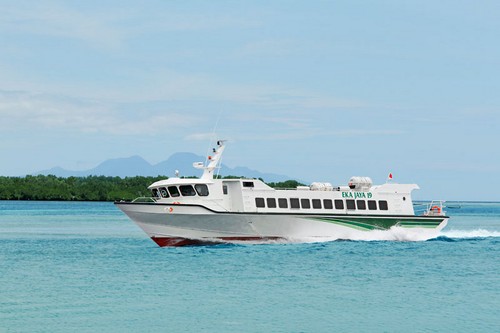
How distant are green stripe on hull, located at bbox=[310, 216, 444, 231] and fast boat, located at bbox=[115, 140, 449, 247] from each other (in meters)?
0.06

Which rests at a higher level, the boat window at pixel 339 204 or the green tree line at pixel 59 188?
the green tree line at pixel 59 188

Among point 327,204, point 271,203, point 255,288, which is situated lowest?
point 255,288

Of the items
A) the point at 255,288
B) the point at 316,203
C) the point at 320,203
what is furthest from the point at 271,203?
the point at 255,288

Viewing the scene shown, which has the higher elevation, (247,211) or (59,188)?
(59,188)

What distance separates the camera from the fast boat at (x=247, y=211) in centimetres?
3784

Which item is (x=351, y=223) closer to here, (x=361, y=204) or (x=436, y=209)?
(x=361, y=204)

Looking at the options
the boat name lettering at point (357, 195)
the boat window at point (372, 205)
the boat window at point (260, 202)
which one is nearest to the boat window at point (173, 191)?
the boat window at point (260, 202)

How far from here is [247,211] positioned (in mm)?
38750

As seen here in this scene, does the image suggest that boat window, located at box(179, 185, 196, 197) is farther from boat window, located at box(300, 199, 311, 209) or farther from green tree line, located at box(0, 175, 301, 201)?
green tree line, located at box(0, 175, 301, 201)

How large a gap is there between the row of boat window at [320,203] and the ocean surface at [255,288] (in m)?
1.86

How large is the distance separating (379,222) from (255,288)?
15651 mm

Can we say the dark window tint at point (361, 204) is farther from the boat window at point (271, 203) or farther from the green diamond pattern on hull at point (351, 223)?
the boat window at point (271, 203)

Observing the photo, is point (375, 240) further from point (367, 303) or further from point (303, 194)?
point (367, 303)

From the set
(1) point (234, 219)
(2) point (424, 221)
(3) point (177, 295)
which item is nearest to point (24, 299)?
(3) point (177, 295)
